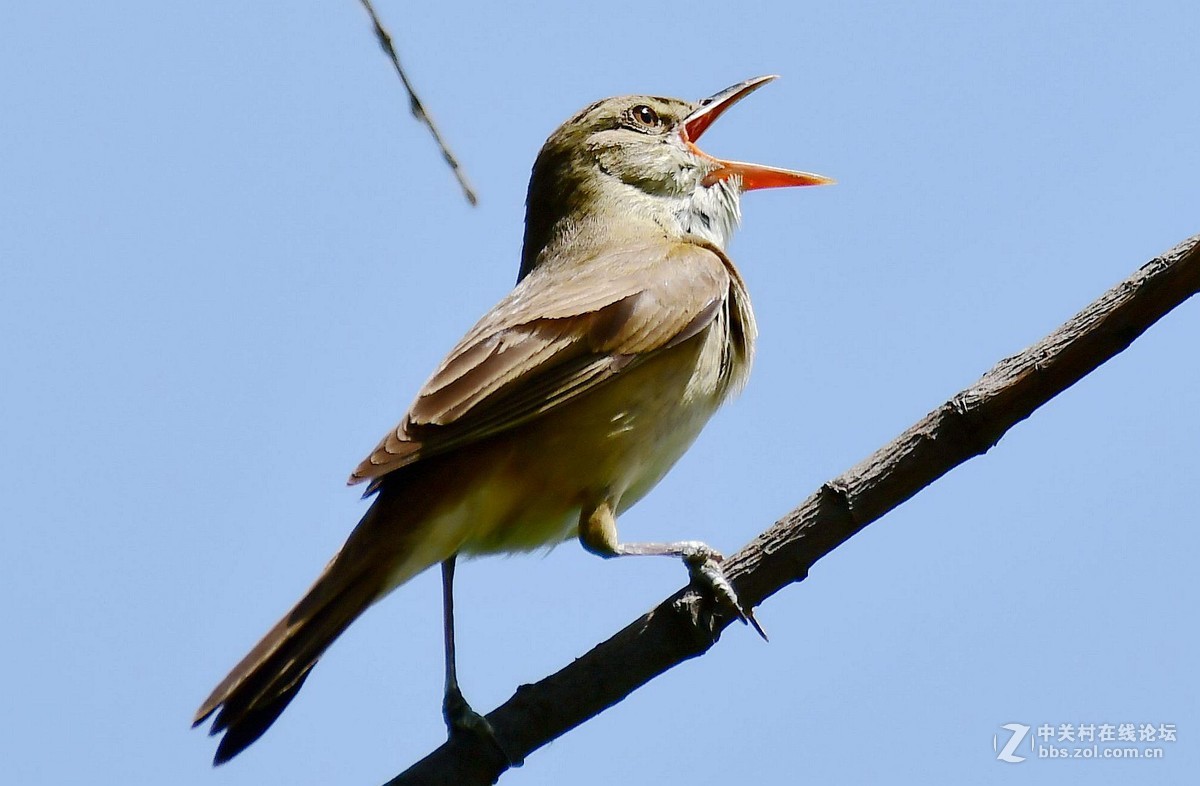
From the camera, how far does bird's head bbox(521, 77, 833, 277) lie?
630 cm

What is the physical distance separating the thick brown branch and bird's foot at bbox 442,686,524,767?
2 centimetres

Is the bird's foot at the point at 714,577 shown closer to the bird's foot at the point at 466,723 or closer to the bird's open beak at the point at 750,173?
the bird's foot at the point at 466,723

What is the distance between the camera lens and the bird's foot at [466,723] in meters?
4.35

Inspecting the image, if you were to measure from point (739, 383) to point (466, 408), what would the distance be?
1.42 meters

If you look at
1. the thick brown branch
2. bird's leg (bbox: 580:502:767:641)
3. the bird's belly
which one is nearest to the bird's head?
the bird's belly

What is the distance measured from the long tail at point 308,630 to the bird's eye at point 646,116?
112 inches

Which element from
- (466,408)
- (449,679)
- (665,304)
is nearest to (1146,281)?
(665,304)

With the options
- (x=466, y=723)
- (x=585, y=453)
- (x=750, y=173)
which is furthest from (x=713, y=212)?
(x=466, y=723)

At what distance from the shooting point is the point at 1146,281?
12.4 feet

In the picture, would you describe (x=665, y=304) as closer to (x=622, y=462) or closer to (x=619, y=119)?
(x=622, y=462)

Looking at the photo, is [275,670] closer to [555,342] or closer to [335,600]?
[335,600]

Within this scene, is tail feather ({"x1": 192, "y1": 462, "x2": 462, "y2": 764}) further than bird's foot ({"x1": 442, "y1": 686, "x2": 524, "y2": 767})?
No

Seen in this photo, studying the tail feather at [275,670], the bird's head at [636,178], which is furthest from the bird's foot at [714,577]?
the bird's head at [636,178]

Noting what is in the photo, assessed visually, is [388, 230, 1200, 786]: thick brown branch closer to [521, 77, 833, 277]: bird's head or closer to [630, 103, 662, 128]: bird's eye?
[521, 77, 833, 277]: bird's head
